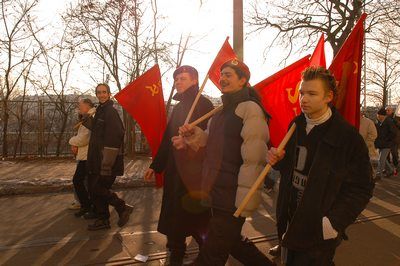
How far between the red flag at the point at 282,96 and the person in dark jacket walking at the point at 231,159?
130cm

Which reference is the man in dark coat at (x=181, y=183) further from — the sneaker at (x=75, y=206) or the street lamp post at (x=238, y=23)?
the street lamp post at (x=238, y=23)

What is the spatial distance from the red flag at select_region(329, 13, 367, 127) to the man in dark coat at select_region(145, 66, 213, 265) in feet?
3.90

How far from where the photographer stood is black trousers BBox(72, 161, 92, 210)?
6.09 m

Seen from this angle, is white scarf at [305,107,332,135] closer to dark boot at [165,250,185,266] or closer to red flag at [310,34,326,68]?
dark boot at [165,250,185,266]

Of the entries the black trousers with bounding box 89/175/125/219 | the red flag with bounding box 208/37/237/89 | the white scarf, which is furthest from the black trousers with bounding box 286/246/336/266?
the black trousers with bounding box 89/175/125/219

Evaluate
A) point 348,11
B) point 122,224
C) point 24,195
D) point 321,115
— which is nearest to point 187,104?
point 321,115

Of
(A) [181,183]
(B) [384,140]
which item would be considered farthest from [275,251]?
(B) [384,140]

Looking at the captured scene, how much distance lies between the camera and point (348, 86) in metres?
3.83

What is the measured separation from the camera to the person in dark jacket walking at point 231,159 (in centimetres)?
305

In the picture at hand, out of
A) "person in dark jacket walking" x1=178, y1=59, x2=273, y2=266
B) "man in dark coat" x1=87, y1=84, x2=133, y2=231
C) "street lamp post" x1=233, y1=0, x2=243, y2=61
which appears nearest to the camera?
"person in dark jacket walking" x1=178, y1=59, x2=273, y2=266

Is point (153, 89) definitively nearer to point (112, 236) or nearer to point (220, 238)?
point (112, 236)

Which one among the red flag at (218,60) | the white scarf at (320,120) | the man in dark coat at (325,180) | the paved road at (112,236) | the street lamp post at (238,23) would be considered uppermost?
the street lamp post at (238,23)

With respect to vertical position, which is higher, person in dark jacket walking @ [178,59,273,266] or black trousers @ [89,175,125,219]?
person in dark jacket walking @ [178,59,273,266]

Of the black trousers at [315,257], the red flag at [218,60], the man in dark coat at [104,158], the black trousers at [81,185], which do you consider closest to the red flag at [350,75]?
the red flag at [218,60]
